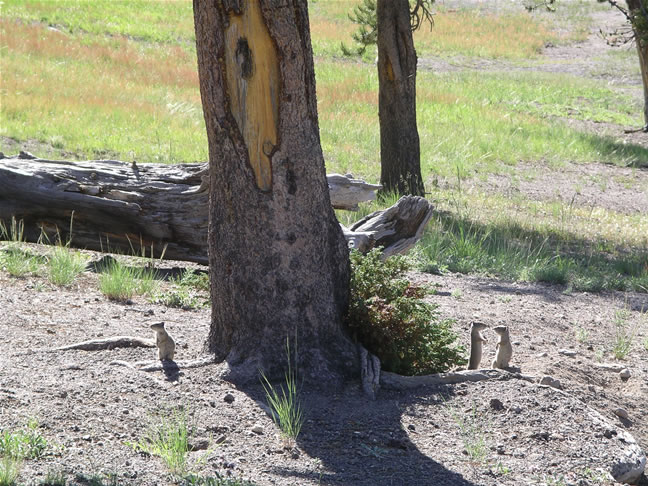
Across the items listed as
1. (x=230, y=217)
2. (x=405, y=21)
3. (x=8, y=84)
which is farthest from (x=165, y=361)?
(x=8, y=84)

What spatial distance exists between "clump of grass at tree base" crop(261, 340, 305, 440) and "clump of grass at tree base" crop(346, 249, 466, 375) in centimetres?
56

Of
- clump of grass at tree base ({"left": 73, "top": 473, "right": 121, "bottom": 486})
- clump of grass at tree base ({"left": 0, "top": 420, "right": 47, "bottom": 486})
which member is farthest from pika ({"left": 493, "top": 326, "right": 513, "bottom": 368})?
clump of grass at tree base ({"left": 0, "top": 420, "right": 47, "bottom": 486})

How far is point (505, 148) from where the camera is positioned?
18062mm

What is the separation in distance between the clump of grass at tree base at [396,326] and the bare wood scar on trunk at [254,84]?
3.42ft

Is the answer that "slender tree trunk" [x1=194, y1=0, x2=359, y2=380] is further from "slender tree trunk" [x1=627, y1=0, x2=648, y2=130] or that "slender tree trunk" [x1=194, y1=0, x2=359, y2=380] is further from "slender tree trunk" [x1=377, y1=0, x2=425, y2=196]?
"slender tree trunk" [x1=627, y1=0, x2=648, y2=130]

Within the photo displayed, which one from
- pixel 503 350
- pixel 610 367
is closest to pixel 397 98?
pixel 610 367

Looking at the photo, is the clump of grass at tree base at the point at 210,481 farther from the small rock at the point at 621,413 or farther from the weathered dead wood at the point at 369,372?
the small rock at the point at 621,413

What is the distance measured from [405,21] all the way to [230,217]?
7275 mm

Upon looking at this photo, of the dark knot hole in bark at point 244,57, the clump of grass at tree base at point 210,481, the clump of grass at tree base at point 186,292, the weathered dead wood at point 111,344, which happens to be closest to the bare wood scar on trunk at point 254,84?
the dark knot hole in bark at point 244,57

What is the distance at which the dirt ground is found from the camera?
363 cm

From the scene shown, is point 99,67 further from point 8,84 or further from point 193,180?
point 193,180

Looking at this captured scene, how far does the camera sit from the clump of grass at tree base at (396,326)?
4809 millimetres

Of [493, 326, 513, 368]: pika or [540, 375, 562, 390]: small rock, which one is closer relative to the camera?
[540, 375, 562, 390]: small rock

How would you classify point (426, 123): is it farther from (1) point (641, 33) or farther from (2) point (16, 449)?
(2) point (16, 449)
